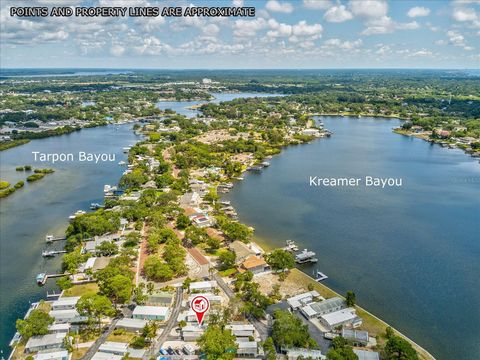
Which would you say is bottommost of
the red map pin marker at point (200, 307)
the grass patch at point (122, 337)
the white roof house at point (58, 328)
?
the grass patch at point (122, 337)

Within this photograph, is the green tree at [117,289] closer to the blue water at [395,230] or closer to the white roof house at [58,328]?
the white roof house at [58,328]

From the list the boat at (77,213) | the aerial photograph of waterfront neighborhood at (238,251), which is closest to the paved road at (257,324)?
the aerial photograph of waterfront neighborhood at (238,251)

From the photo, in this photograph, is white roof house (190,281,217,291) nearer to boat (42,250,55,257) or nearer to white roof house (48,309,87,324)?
white roof house (48,309,87,324)

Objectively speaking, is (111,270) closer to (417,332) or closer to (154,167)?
(417,332)

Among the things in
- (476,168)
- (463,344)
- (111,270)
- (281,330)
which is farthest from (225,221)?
(476,168)

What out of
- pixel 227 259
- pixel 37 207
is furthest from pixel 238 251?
pixel 37 207

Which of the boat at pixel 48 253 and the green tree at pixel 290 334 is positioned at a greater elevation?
the green tree at pixel 290 334

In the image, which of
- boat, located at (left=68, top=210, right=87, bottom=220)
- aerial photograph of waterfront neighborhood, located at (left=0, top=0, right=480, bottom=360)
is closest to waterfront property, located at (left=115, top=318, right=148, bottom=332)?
aerial photograph of waterfront neighborhood, located at (left=0, top=0, right=480, bottom=360)

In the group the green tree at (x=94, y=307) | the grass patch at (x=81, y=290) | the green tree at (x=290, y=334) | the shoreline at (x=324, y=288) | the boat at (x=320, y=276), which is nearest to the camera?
the green tree at (x=290, y=334)

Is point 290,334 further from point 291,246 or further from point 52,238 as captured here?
point 52,238
